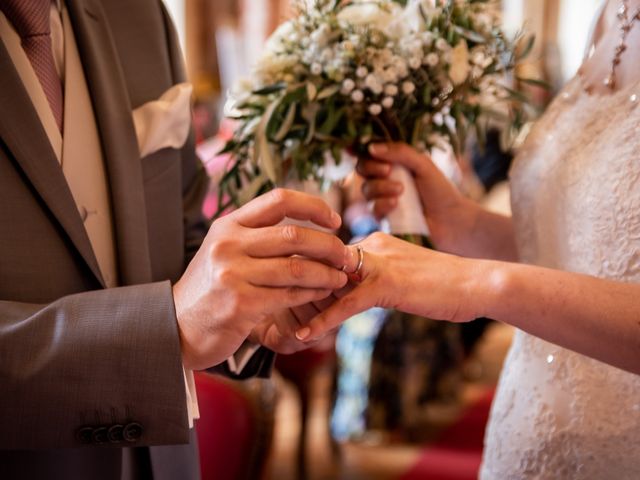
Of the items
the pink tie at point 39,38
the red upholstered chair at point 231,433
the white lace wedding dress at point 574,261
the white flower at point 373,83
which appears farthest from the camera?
the red upholstered chair at point 231,433

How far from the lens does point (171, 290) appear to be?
118 cm

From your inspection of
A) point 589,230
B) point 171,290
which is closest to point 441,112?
point 589,230

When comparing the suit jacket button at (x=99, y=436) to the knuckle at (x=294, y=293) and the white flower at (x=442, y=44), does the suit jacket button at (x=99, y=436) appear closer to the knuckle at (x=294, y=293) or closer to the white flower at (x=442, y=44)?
the knuckle at (x=294, y=293)

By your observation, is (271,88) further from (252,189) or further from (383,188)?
(383,188)

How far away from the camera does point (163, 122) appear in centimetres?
147

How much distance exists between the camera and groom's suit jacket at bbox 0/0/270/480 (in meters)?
1.14

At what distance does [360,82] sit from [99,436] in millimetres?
927

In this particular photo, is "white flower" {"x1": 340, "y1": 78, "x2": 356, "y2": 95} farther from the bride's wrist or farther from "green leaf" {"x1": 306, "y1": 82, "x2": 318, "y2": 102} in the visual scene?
the bride's wrist

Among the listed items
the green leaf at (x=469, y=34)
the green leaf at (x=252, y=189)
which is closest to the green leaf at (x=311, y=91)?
the green leaf at (x=252, y=189)

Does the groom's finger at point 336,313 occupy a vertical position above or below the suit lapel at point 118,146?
below

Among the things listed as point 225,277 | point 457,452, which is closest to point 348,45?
point 225,277

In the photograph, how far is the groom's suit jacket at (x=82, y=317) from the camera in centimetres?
114

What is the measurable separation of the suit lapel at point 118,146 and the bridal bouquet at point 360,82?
0.34 m

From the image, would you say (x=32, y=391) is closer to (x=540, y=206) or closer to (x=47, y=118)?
(x=47, y=118)
